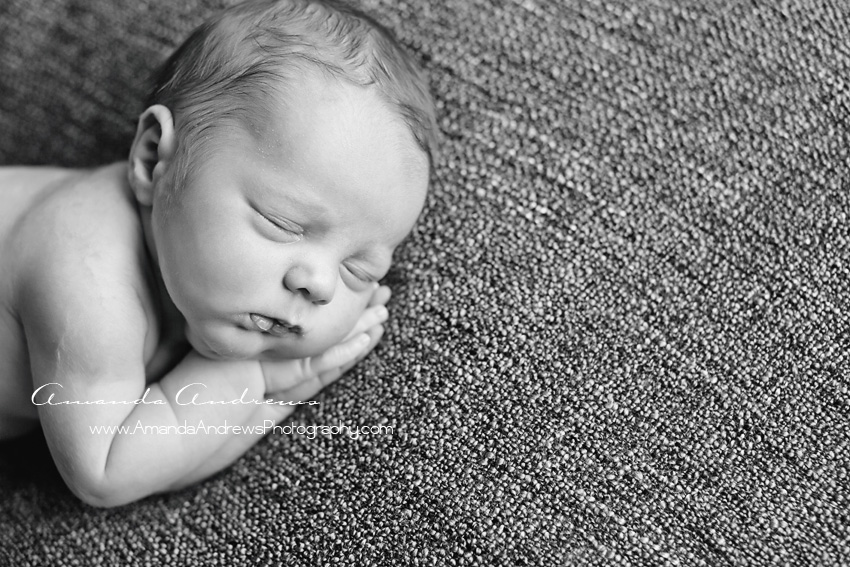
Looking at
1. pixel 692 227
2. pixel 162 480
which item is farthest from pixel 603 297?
pixel 162 480

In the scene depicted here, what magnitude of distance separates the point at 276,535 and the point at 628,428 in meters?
0.43

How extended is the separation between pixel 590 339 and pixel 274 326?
38 centimetres

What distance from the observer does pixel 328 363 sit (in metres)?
1.03

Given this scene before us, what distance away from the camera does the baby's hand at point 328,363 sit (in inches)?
40.7

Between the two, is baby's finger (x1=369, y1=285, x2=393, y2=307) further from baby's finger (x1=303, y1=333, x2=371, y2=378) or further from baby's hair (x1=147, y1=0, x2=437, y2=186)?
baby's hair (x1=147, y1=0, x2=437, y2=186)

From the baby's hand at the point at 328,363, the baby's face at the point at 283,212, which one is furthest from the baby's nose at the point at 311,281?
the baby's hand at the point at 328,363

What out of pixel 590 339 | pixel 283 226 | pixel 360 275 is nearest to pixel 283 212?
pixel 283 226

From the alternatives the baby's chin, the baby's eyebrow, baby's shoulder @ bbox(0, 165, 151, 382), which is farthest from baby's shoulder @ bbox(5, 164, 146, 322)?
the baby's eyebrow

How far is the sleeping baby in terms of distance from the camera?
2.95 feet

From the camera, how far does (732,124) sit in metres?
1.04

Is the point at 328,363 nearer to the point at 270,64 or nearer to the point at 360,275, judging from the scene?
the point at 360,275

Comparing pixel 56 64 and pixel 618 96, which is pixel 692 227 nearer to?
pixel 618 96

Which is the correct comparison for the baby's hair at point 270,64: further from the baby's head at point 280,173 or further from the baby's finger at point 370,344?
the baby's finger at point 370,344

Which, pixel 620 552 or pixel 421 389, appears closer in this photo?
pixel 620 552
